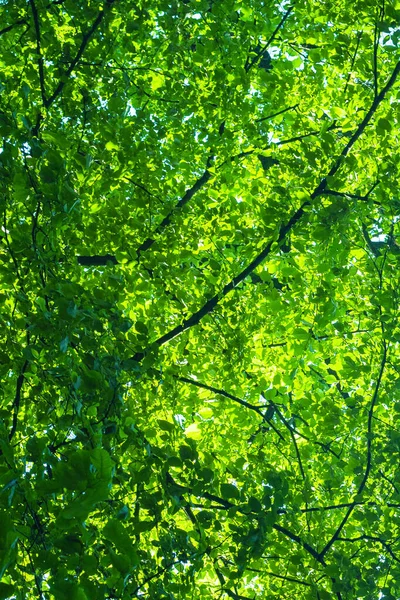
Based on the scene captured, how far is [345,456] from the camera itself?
15.6 ft

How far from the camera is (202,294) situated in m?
4.86

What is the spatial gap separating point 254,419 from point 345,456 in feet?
2.36

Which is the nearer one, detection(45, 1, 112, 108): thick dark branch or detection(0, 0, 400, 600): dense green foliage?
detection(0, 0, 400, 600): dense green foliage

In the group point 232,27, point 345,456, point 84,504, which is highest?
point 232,27

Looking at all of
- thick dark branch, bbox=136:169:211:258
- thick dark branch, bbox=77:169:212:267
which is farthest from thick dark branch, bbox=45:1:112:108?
thick dark branch, bbox=77:169:212:267

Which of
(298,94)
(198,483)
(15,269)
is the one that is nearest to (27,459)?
(198,483)

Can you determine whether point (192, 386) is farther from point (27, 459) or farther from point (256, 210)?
point (27, 459)

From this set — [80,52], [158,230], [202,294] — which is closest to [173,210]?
[158,230]

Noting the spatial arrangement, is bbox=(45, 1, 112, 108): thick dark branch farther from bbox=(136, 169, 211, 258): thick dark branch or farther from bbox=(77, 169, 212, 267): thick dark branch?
bbox=(77, 169, 212, 267): thick dark branch

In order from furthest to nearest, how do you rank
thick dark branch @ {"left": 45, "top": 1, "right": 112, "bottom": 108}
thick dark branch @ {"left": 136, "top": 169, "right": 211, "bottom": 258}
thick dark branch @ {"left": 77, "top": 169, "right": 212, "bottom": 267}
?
1. thick dark branch @ {"left": 77, "top": 169, "right": 212, "bottom": 267}
2. thick dark branch @ {"left": 136, "top": 169, "right": 211, "bottom": 258}
3. thick dark branch @ {"left": 45, "top": 1, "right": 112, "bottom": 108}

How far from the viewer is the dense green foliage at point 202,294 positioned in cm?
244

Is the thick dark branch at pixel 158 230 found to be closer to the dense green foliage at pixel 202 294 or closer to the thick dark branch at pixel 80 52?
the dense green foliage at pixel 202 294

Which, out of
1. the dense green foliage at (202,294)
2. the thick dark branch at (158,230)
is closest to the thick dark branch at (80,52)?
the dense green foliage at (202,294)

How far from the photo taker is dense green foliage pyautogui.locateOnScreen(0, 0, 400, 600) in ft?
8.01
